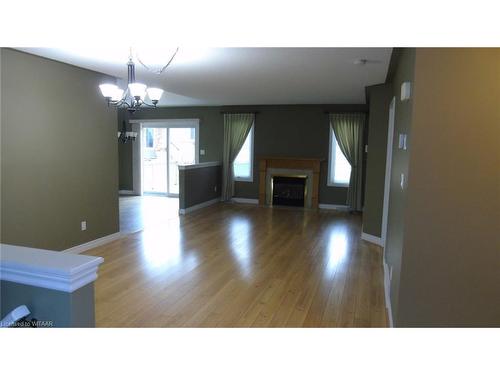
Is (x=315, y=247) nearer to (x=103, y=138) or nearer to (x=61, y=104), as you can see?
(x=103, y=138)

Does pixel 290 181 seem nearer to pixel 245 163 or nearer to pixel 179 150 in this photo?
pixel 245 163

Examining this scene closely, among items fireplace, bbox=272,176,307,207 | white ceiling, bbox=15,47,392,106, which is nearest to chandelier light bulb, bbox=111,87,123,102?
white ceiling, bbox=15,47,392,106

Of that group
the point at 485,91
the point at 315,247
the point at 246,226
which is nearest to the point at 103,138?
the point at 246,226

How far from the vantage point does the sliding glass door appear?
9.18m

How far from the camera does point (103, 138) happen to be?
4.85 m

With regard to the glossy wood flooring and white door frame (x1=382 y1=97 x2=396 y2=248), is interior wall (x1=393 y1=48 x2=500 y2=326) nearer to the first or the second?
the glossy wood flooring

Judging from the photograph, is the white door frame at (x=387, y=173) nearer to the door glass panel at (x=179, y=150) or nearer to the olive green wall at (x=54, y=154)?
the olive green wall at (x=54, y=154)

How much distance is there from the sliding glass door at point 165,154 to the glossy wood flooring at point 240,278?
328 centimetres

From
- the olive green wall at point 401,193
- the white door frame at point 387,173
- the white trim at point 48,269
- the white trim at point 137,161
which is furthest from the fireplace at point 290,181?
the white trim at point 48,269

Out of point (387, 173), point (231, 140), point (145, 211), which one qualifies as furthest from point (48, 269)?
point (231, 140)

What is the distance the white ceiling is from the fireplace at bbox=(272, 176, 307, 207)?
8.22 ft

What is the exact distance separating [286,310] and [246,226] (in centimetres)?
318
